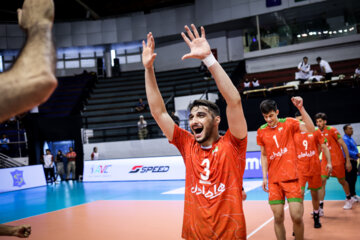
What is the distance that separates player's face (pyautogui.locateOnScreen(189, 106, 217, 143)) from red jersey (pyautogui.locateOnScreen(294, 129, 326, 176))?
403cm

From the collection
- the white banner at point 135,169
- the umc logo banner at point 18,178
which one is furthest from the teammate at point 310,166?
the umc logo banner at point 18,178

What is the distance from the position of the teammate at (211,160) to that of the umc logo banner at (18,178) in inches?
608

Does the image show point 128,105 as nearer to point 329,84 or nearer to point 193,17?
point 193,17

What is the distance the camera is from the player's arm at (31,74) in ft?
3.18

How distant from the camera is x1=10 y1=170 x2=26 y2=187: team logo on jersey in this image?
16.4 metres

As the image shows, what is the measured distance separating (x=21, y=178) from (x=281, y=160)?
49.1ft

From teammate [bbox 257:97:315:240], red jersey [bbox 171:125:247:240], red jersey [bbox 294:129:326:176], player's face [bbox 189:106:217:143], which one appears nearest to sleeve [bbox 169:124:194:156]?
red jersey [bbox 171:125:247:240]

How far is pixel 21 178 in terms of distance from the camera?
1692 cm

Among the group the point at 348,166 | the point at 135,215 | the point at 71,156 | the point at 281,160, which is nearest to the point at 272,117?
the point at 281,160

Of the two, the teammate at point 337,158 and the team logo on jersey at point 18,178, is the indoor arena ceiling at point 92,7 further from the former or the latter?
the teammate at point 337,158

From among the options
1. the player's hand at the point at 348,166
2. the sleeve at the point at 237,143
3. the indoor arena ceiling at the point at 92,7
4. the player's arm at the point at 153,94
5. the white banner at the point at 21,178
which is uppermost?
the indoor arena ceiling at the point at 92,7

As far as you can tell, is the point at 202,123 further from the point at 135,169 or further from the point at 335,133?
the point at 135,169

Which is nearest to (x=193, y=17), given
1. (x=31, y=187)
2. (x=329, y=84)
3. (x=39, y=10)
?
(x=329, y=84)

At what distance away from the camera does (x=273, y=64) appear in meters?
24.1
